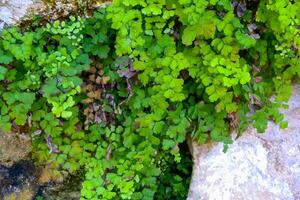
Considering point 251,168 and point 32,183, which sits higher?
point 251,168

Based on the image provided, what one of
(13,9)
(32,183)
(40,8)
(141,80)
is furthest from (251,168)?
(13,9)

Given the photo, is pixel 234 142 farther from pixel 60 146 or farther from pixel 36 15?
pixel 36 15

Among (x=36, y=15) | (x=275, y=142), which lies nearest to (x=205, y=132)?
(x=275, y=142)

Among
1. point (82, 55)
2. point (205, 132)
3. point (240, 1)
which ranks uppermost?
point (240, 1)

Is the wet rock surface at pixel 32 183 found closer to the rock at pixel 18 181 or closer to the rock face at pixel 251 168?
the rock at pixel 18 181

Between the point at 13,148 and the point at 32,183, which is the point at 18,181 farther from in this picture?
the point at 13,148

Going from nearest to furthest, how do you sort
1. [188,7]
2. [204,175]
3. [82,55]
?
[188,7], [82,55], [204,175]
